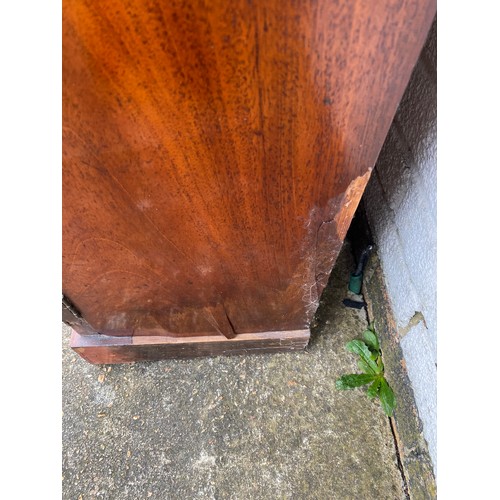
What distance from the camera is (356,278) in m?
1.52

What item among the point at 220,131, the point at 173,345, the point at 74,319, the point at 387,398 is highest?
the point at 220,131

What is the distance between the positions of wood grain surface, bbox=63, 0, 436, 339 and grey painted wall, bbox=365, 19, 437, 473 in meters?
0.26

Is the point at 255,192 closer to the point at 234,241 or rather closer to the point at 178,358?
the point at 234,241

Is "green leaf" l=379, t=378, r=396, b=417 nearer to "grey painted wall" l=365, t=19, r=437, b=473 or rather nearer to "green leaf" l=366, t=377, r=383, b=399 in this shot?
"green leaf" l=366, t=377, r=383, b=399

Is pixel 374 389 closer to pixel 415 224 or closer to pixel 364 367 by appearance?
pixel 364 367

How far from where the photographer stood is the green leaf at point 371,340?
4.68 ft

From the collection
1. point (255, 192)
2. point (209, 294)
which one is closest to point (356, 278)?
point (209, 294)

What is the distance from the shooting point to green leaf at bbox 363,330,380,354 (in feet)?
4.68

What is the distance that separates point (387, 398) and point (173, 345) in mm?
706

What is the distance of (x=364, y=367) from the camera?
1394 mm

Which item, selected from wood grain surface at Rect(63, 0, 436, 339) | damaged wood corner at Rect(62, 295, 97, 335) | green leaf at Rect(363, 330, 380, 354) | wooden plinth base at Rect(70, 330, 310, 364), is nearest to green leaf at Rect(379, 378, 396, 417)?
green leaf at Rect(363, 330, 380, 354)

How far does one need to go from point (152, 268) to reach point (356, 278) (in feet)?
2.75

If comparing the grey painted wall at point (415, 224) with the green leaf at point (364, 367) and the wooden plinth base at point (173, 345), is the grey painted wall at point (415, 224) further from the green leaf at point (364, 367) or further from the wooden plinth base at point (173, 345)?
the wooden plinth base at point (173, 345)

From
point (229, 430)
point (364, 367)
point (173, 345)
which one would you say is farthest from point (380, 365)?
point (173, 345)
